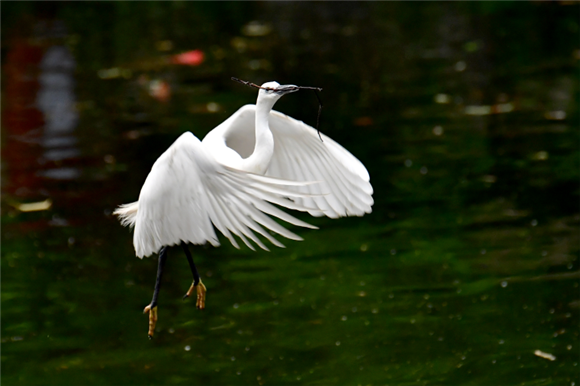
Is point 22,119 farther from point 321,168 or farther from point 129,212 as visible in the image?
point 321,168

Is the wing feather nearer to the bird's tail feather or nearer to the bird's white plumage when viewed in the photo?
the bird's white plumage

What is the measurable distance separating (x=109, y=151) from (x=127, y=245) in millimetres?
2198

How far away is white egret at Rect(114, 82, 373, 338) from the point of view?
3.48m

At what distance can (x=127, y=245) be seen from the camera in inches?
286


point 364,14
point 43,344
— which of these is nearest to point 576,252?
point 43,344

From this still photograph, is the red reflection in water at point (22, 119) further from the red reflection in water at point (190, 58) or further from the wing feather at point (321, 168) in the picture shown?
the wing feather at point (321, 168)

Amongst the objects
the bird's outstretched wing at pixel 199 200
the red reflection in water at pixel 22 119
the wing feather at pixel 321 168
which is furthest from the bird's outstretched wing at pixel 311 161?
the red reflection in water at pixel 22 119

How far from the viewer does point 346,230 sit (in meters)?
7.24

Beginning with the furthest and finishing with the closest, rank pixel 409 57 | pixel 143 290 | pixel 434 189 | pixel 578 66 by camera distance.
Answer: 1. pixel 409 57
2. pixel 578 66
3. pixel 434 189
4. pixel 143 290

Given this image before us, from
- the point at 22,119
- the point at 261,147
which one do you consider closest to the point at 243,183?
the point at 261,147

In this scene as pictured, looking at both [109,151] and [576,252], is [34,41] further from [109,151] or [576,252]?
[576,252]

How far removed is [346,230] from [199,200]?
12.0ft

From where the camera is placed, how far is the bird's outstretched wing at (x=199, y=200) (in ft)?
11.4

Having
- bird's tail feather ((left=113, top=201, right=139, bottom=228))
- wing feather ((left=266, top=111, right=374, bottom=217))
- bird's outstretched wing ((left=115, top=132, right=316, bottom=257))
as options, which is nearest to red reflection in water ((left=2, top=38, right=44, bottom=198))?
bird's tail feather ((left=113, top=201, right=139, bottom=228))
